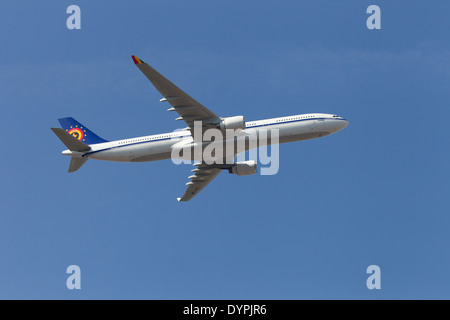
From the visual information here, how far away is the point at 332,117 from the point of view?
231 ft

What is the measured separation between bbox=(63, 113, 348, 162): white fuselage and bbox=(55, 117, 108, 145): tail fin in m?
1.25

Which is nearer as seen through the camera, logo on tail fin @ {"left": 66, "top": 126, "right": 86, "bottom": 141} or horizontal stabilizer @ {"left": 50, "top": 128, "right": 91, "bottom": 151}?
horizontal stabilizer @ {"left": 50, "top": 128, "right": 91, "bottom": 151}

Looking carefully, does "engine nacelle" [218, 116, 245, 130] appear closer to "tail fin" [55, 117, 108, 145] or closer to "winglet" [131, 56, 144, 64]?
"winglet" [131, 56, 144, 64]

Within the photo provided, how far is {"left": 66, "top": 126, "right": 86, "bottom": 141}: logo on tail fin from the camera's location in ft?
231

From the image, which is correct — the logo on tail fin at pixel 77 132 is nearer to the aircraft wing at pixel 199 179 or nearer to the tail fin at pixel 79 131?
the tail fin at pixel 79 131

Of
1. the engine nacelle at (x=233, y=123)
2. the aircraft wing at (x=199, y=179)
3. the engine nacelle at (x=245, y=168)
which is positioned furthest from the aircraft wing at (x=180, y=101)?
the aircraft wing at (x=199, y=179)

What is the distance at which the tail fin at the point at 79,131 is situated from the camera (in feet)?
229

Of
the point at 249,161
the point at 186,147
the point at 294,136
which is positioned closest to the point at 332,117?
the point at 294,136

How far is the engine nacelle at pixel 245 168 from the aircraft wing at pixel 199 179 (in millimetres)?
3290

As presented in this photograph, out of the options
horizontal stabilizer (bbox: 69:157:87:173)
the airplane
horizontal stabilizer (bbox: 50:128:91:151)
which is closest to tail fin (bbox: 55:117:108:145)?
the airplane

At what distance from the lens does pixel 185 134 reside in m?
67.4

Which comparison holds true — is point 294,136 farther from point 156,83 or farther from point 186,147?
point 156,83

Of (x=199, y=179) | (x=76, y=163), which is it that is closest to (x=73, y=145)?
(x=76, y=163)

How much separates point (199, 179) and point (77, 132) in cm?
1458
